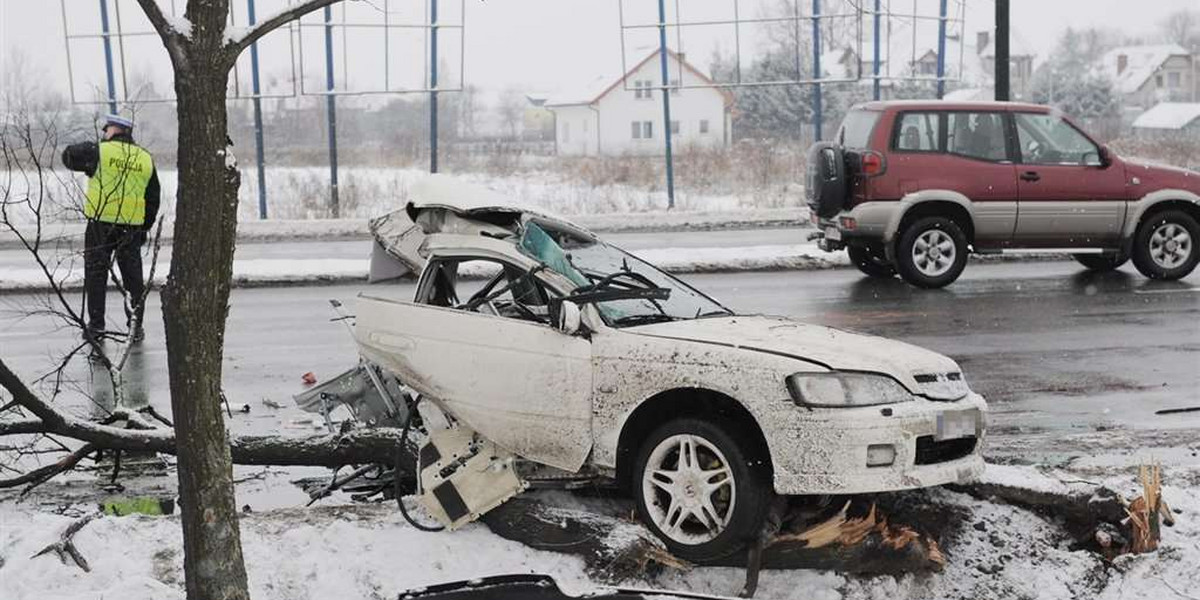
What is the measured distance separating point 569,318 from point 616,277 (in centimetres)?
63

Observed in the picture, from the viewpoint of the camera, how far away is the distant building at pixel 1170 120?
72688 millimetres

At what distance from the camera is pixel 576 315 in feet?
20.4

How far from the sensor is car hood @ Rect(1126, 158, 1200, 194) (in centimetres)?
1520

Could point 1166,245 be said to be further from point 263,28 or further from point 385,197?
point 385,197

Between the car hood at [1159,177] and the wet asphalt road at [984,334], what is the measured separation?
102 centimetres

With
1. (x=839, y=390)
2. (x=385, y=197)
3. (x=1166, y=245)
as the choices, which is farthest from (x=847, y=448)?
(x=385, y=197)

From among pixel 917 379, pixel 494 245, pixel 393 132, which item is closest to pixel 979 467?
pixel 917 379

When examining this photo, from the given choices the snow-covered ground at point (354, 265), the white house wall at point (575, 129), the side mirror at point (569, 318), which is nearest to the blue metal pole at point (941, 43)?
the snow-covered ground at point (354, 265)

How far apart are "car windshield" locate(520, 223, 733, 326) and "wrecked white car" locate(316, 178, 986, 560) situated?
0.01 metres

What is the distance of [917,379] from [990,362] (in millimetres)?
4968

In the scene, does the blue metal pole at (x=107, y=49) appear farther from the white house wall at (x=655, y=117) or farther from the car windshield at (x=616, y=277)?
the car windshield at (x=616, y=277)

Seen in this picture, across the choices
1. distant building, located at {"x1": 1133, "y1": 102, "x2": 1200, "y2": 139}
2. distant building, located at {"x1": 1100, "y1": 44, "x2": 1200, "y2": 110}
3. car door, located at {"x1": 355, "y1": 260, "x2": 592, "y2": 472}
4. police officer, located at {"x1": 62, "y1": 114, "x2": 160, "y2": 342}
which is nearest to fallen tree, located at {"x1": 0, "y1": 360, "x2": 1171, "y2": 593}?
car door, located at {"x1": 355, "y1": 260, "x2": 592, "y2": 472}

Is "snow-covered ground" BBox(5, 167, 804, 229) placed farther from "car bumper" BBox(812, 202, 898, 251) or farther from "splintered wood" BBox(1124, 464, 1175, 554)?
"splintered wood" BBox(1124, 464, 1175, 554)

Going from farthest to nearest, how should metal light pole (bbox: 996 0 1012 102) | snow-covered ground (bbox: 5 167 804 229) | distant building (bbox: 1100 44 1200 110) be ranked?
1. distant building (bbox: 1100 44 1200 110)
2. snow-covered ground (bbox: 5 167 804 229)
3. metal light pole (bbox: 996 0 1012 102)
